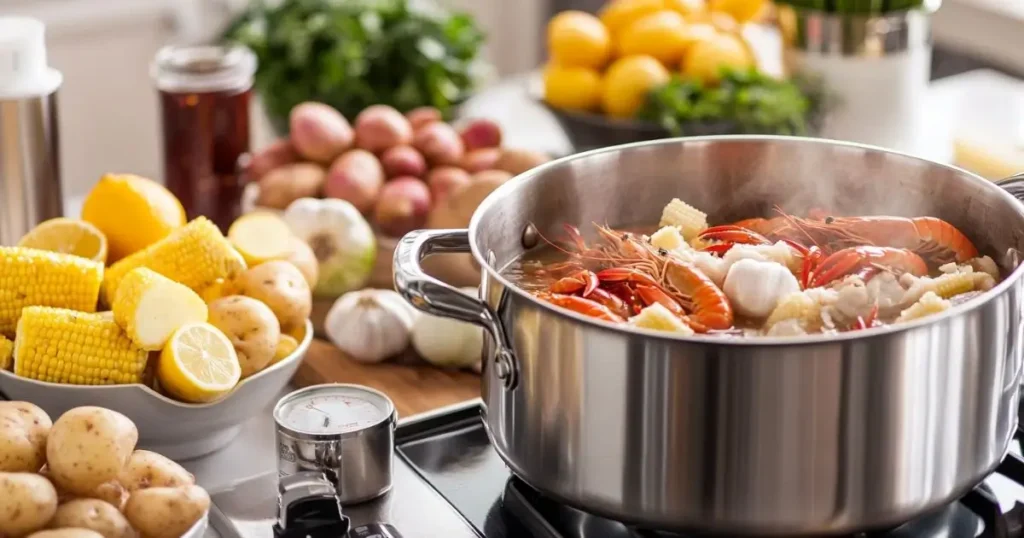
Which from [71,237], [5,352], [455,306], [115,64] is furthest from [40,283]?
[115,64]

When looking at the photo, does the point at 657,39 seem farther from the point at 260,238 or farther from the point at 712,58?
the point at 260,238

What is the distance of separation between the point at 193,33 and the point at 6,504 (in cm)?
277

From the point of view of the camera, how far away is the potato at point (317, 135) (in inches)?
69.9

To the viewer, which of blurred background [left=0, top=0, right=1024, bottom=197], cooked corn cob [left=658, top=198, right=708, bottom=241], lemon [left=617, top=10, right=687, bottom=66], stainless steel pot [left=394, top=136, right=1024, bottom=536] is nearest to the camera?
stainless steel pot [left=394, top=136, right=1024, bottom=536]

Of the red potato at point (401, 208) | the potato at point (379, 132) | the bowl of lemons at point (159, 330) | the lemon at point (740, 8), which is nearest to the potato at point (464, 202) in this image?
the red potato at point (401, 208)

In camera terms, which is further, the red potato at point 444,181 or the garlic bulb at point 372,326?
the red potato at point 444,181

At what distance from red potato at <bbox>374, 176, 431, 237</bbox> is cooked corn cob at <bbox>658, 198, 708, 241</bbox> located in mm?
544

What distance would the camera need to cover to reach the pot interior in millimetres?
1127

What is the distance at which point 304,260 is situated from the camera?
146 centimetres

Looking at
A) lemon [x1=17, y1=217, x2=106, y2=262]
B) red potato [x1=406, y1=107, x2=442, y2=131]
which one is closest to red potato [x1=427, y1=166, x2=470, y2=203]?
red potato [x1=406, y1=107, x2=442, y2=131]

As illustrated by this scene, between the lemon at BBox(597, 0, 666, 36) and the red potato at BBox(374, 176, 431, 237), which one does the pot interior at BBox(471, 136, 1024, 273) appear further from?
the lemon at BBox(597, 0, 666, 36)

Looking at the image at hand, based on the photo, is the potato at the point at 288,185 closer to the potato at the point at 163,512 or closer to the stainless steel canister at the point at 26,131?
→ the stainless steel canister at the point at 26,131

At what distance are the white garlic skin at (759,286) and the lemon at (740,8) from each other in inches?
49.9

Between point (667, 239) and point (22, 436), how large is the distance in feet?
1.91
